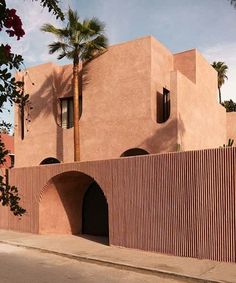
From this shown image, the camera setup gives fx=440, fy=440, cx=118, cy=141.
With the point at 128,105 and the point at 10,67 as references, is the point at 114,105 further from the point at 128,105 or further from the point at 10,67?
the point at 10,67

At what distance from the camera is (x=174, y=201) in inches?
534

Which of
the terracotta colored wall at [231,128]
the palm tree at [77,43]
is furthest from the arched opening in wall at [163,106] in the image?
the terracotta colored wall at [231,128]

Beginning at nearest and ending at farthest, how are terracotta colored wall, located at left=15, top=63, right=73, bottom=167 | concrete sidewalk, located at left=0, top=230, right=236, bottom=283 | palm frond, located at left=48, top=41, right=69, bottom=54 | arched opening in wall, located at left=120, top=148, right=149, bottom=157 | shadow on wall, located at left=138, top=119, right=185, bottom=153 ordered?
concrete sidewalk, located at left=0, top=230, right=236, bottom=283 < shadow on wall, located at left=138, top=119, right=185, bottom=153 < arched opening in wall, located at left=120, top=148, right=149, bottom=157 < palm frond, located at left=48, top=41, right=69, bottom=54 < terracotta colored wall, located at left=15, top=63, right=73, bottom=167

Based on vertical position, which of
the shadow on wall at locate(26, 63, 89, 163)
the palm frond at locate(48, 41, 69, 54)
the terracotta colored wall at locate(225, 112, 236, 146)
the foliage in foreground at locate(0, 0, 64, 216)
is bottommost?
the foliage in foreground at locate(0, 0, 64, 216)

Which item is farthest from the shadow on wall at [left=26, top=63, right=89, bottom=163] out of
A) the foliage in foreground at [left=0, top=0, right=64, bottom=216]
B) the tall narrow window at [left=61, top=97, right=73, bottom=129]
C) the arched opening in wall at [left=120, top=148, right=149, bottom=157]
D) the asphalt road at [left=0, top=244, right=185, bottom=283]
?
the foliage in foreground at [left=0, top=0, right=64, bottom=216]

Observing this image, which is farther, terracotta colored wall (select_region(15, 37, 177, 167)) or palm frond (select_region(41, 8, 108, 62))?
palm frond (select_region(41, 8, 108, 62))

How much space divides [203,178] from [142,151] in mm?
7862

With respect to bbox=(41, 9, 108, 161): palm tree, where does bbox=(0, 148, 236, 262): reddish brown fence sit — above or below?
below

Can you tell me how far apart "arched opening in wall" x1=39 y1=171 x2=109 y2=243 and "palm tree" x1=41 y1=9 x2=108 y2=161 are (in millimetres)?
2167

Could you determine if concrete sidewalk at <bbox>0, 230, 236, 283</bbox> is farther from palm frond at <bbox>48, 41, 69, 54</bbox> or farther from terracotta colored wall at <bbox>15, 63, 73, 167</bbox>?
palm frond at <bbox>48, 41, 69, 54</bbox>

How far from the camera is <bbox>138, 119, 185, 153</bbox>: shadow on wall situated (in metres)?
19.2

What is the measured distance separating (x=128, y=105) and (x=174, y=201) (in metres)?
7.88

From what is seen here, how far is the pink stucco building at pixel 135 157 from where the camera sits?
42.3 ft

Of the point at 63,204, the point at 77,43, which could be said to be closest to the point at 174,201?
the point at 63,204
